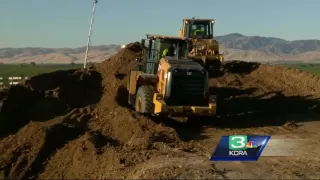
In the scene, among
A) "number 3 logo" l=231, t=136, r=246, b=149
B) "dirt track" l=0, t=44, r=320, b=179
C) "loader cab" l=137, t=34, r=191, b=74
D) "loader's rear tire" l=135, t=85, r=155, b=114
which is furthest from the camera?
"loader cab" l=137, t=34, r=191, b=74

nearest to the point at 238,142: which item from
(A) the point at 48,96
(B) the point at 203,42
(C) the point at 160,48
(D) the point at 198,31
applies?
(C) the point at 160,48

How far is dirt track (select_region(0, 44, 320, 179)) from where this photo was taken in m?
10.6

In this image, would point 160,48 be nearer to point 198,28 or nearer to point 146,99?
point 146,99

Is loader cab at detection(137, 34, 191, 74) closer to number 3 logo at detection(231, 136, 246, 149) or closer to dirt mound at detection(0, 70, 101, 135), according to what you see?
dirt mound at detection(0, 70, 101, 135)

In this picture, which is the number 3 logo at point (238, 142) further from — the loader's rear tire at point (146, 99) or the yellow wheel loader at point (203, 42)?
the yellow wheel loader at point (203, 42)

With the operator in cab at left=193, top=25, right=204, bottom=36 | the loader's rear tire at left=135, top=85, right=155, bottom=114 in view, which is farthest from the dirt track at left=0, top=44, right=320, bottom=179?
the operator in cab at left=193, top=25, right=204, bottom=36

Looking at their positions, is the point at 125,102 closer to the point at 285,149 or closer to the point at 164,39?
the point at 164,39

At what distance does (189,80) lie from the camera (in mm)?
14938

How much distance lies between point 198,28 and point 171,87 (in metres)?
Answer: 12.0

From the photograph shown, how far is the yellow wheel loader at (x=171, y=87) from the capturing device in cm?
1468

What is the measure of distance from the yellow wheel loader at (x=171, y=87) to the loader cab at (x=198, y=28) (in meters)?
9.63

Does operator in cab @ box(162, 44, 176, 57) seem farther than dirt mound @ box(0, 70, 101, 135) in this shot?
No

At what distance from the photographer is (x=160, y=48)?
1631 centimetres

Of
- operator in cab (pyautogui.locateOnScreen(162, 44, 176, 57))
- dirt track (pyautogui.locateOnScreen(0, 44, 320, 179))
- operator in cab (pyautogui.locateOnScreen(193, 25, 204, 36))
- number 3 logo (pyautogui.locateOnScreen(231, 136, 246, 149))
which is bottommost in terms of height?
dirt track (pyautogui.locateOnScreen(0, 44, 320, 179))
